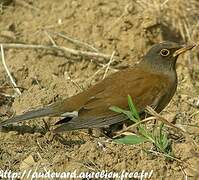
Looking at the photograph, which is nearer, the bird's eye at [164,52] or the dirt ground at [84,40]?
the bird's eye at [164,52]

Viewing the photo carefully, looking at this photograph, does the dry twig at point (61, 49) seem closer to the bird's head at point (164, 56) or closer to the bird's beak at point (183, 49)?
the bird's head at point (164, 56)

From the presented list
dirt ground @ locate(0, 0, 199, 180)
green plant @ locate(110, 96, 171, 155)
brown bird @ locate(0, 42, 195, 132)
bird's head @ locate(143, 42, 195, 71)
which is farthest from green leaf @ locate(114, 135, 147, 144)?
bird's head @ locate(143, 42, 195, 71)

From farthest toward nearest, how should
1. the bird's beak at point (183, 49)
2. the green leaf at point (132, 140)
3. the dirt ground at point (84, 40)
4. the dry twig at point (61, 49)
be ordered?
the dry twig at point (61, 49), the dirt ground at point (84, 40), the bird's beak at point (183, 49), the green leaf at point (132, 140)

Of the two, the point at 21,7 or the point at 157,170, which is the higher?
the point at 21,7

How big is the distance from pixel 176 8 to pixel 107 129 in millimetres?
3342

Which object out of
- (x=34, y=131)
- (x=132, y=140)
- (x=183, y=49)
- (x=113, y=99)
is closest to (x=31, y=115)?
(x=34, y=131)

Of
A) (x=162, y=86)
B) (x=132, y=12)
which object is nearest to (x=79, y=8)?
(x=132, y=12)

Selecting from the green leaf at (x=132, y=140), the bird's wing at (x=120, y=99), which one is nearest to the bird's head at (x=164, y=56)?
the bird's wing at (x=120, y=99)

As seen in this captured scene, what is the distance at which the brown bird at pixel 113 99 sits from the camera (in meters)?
7.26

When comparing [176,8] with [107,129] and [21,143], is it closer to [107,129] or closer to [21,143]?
[107,129]

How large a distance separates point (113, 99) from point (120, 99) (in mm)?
85

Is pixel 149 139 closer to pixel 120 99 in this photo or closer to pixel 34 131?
pixel 120 99

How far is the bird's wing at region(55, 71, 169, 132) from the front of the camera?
23.7 ft

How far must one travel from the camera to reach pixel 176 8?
10.1m
